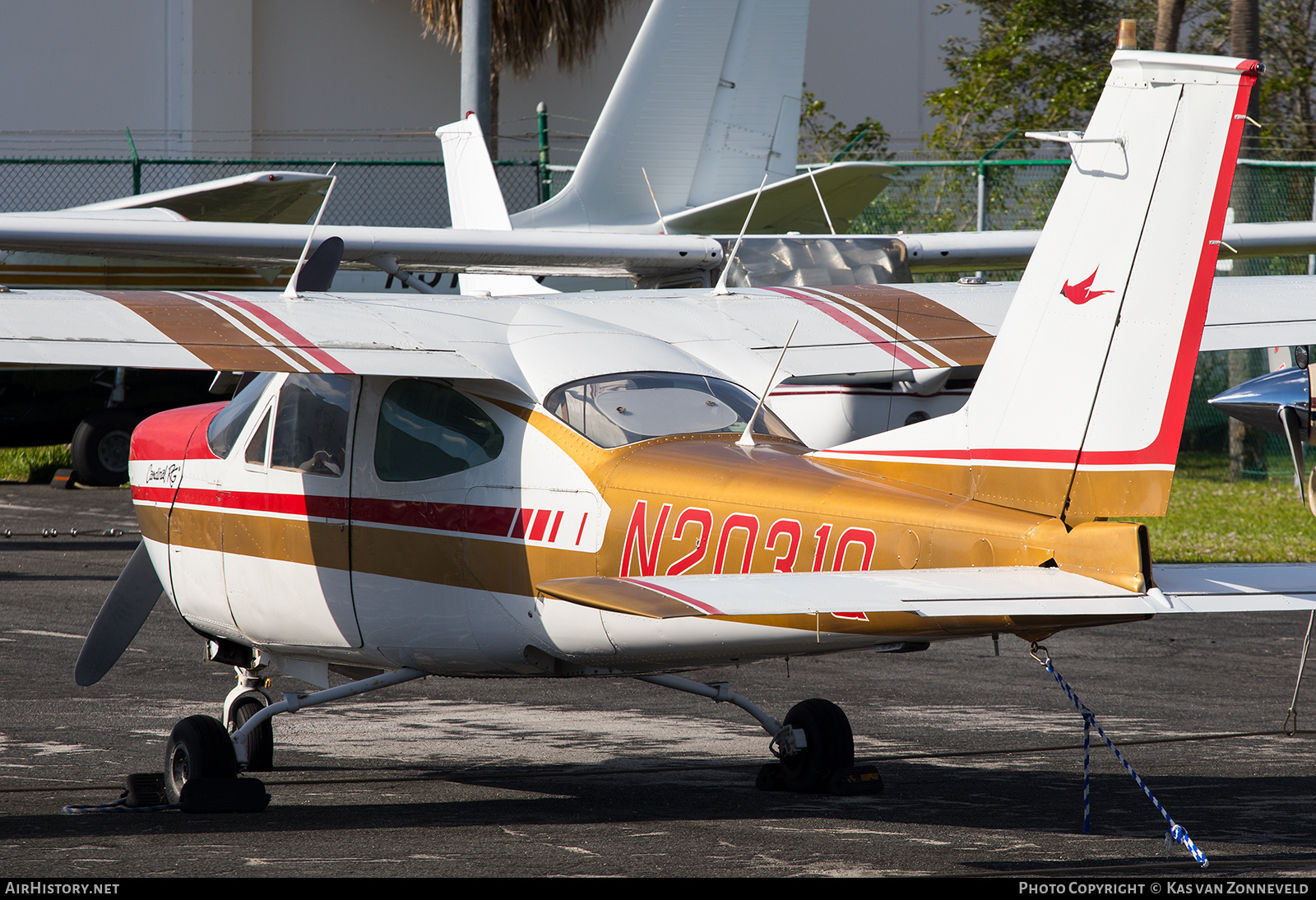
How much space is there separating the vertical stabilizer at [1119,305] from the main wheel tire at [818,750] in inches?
81.4

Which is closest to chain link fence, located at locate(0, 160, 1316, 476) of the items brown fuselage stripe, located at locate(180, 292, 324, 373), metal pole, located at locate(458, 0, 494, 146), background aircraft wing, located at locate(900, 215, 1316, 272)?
metal pole, located at locate(458, 0, 494, 146)

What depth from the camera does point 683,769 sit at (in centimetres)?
725

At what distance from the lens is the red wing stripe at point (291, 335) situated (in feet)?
19.5

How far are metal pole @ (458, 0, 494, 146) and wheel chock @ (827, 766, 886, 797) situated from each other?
1178cm

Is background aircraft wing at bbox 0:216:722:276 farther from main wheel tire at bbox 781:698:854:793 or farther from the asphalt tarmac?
main wheel tire at bbox 781:698:854:793

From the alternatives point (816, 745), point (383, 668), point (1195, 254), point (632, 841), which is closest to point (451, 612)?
point (383, 668)

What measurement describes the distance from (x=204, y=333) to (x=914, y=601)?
3.10 m

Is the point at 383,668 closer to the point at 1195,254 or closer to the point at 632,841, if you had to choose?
the point at 632,841

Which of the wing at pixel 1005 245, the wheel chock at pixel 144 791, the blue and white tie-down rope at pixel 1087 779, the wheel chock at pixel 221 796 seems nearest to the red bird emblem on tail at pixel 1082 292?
the blue and white tie-down rope at pixel 1087 779

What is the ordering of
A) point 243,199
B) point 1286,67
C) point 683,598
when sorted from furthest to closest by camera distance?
point 1286,67
point 243,199
point 683,598

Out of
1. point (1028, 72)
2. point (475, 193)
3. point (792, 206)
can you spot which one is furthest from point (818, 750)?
point (1028, 72)

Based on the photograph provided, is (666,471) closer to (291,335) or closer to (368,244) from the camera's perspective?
(291,335)

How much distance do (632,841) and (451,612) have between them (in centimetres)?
108

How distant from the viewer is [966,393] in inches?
410
